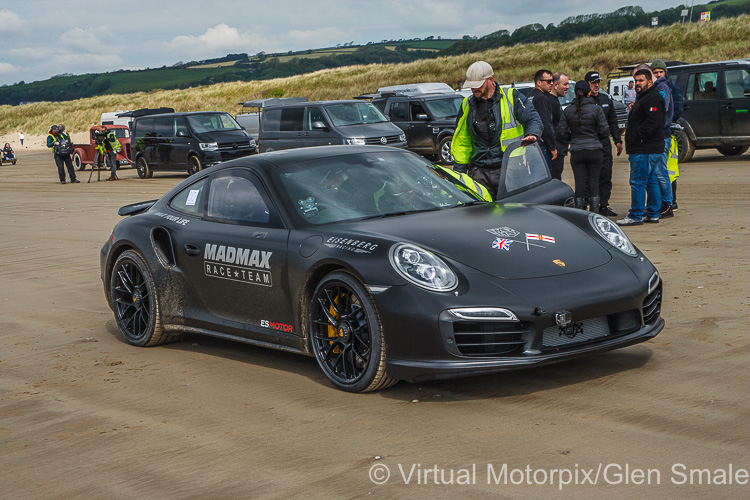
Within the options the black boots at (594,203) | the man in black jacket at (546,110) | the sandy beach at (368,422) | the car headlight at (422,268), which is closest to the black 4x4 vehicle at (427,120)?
the man in black jacket at (546,110)

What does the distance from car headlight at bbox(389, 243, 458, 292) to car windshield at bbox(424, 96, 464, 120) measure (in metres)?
20.4

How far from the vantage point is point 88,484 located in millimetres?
4262

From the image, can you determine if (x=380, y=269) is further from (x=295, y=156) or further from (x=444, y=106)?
(x=444, y=106)

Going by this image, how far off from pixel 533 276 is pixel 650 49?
50.4 metres

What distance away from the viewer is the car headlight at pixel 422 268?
5102 millimetres

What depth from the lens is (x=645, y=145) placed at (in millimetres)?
11656

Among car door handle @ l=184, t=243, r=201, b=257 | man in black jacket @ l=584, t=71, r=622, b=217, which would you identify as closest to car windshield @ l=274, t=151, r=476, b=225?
car door handle @ l=184, t=243, r=201, b=257

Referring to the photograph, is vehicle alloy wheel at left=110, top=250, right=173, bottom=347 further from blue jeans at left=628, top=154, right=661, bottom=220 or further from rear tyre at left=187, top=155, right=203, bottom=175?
rear tyre at left=187, top=155, right=203, bottom=175

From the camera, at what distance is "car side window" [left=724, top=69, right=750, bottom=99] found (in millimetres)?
18891

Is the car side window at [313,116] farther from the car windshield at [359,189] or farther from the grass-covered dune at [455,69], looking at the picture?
the grass-covered dune at [455,69]

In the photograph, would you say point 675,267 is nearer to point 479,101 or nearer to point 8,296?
point 479,101

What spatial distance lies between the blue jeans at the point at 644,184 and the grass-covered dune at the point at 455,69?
118 feet

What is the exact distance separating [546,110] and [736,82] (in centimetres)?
871

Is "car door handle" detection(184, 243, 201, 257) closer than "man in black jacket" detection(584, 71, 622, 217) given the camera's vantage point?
Yes
